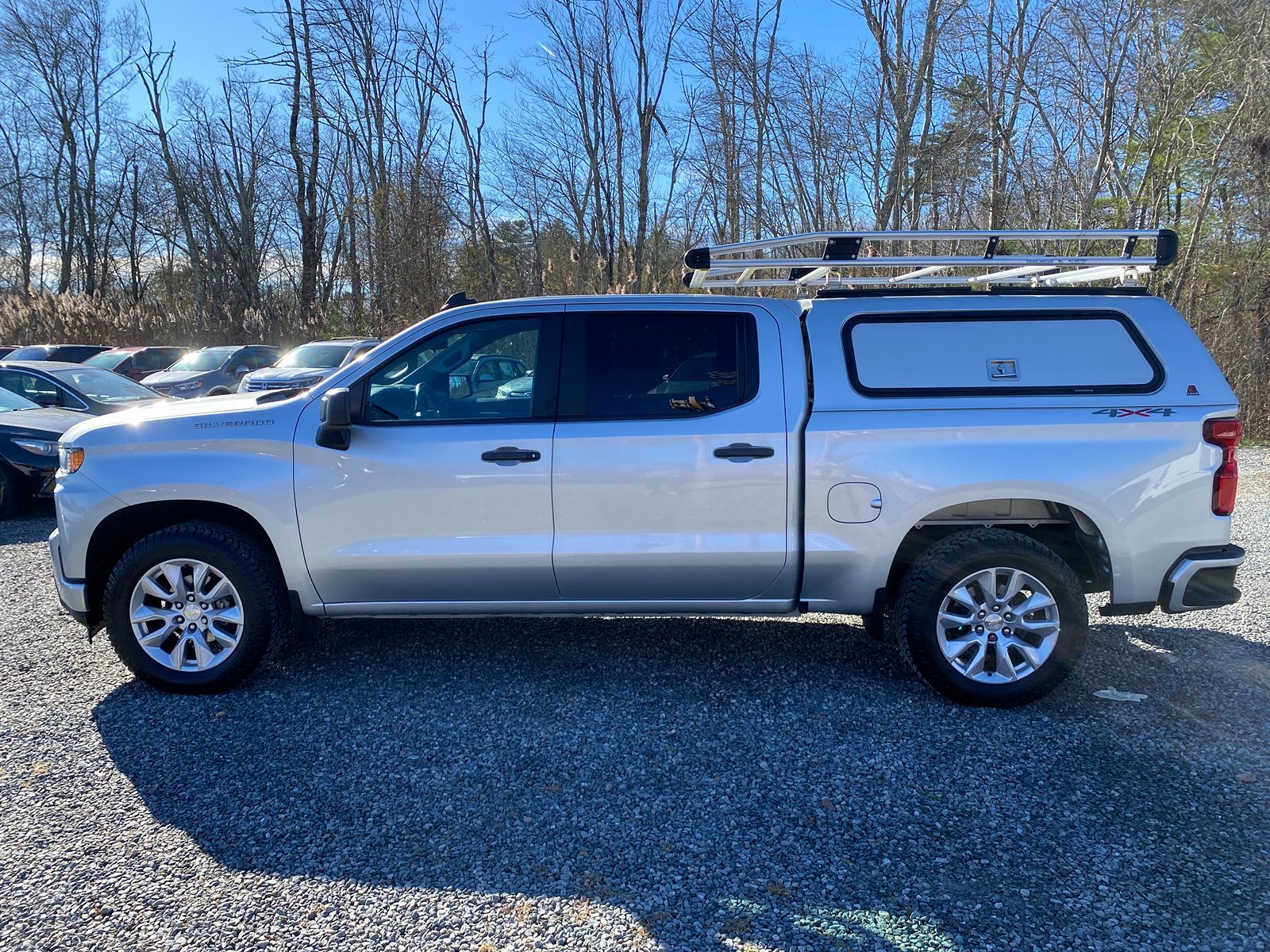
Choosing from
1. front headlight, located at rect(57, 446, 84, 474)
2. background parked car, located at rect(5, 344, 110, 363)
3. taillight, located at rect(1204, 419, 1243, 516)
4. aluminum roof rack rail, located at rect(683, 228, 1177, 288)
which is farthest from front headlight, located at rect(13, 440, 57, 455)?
background parked car, located at rect(5, 344, 110, 363)

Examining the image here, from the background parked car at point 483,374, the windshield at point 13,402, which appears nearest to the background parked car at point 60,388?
the windshield at point 13,402

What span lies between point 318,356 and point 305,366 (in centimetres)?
44

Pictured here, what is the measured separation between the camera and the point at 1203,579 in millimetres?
3977

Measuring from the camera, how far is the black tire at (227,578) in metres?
4.09

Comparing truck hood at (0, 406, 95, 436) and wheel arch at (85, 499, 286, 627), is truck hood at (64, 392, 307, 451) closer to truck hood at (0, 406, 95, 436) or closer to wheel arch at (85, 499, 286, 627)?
wheel arch at (85, 499, 286, 627)

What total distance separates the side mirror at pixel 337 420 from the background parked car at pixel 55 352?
1738 centimetres

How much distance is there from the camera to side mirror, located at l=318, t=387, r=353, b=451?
392cm

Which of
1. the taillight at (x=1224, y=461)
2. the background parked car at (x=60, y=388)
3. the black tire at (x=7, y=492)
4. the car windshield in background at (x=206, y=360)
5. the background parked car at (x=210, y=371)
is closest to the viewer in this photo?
the taillight at (x=1224, y=461)

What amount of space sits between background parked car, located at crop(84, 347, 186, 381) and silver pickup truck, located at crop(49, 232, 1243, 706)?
1668 centimetres

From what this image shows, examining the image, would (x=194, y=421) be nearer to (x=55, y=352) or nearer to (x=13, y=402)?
(x=13, y=402)

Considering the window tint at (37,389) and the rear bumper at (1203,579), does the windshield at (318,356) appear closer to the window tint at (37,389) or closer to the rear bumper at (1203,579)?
the window tint at (37,389)

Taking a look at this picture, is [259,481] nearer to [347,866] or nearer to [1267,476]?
[347,866]

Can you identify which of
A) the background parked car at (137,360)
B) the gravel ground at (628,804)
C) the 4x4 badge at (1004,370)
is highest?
the background parked car at (137,360)

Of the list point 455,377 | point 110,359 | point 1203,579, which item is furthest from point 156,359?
point 1203,579
